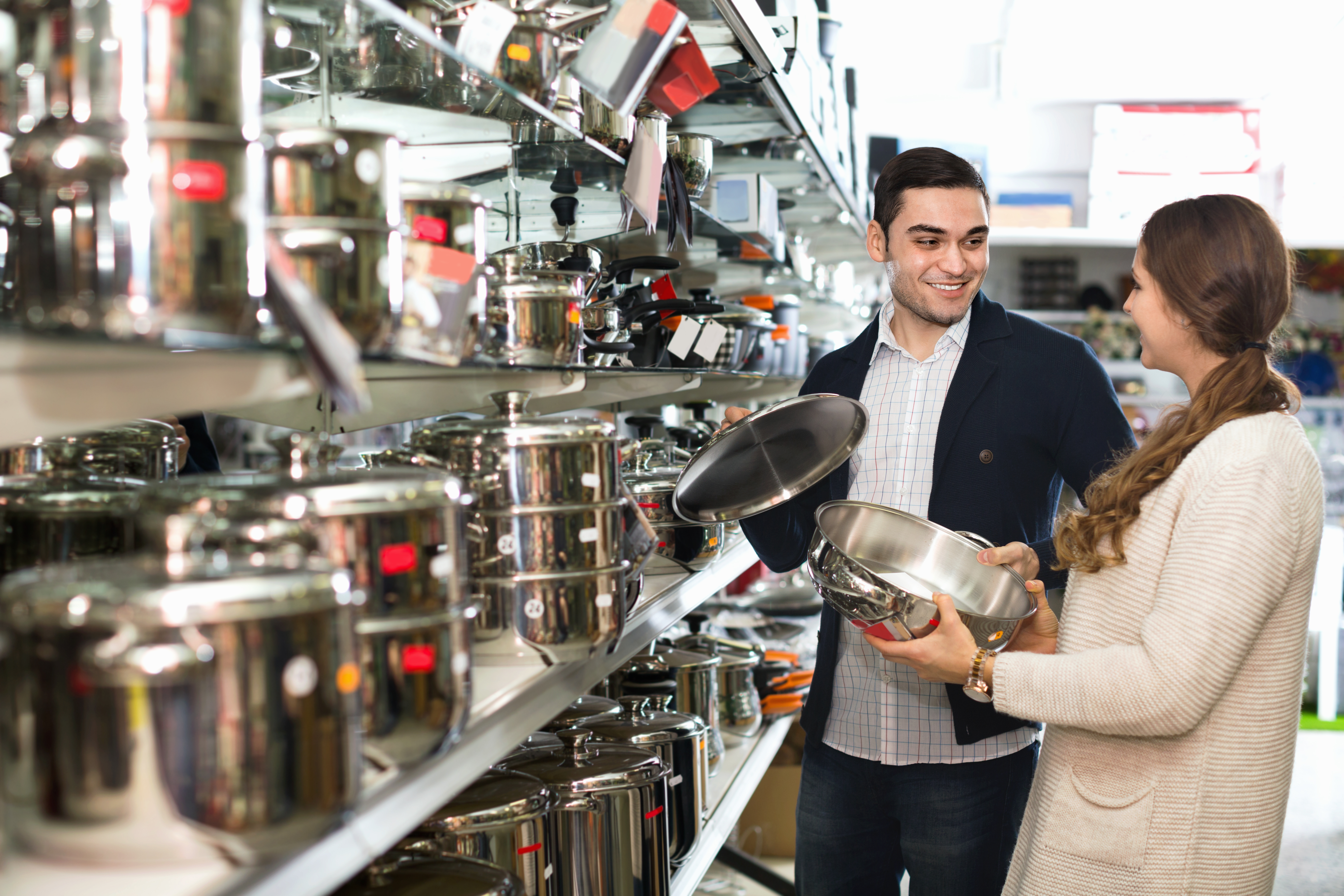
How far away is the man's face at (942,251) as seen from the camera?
7.19 ft

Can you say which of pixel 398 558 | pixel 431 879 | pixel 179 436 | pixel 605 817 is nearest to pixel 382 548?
pixel 398 558

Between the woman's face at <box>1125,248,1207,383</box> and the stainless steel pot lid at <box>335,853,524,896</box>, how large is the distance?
115 cm

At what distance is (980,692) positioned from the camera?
5.26 ft

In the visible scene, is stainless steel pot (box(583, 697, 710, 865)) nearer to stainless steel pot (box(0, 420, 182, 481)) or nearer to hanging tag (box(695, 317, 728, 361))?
hanging tag (box(695, 317, 728, 361))

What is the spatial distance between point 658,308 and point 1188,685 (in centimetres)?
115

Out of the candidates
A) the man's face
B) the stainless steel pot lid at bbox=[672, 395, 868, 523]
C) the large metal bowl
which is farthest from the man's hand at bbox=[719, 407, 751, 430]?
the man's face

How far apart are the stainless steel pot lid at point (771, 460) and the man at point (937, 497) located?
0.50 feet

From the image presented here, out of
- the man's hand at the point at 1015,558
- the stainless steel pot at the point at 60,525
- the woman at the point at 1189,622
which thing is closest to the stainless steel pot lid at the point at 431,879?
the stainless steel pot at the point at 60,525

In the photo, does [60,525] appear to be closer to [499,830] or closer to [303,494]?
[303,494]

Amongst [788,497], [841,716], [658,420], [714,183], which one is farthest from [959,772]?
[714,183]

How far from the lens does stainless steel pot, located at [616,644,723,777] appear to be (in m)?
2.40

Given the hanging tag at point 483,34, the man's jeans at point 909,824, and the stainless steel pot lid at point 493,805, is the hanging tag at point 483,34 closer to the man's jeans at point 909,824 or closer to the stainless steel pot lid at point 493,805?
the stainless steel pot lid at point 493,805

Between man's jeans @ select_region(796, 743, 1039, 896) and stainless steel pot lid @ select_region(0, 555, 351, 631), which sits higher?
stainless steel pot lid @ select_region(0, 555, 351, 631)

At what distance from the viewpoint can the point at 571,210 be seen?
2.04 m
